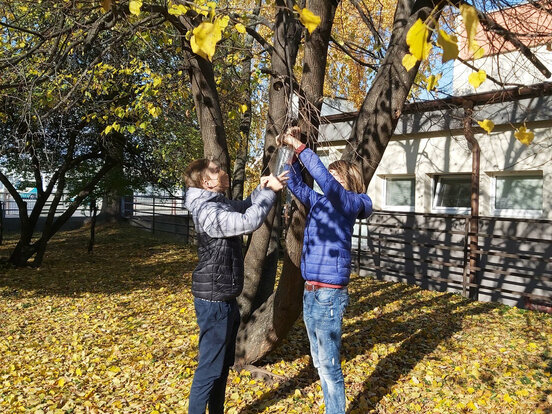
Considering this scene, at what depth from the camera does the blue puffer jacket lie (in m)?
2.81

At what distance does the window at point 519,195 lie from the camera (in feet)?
25.2

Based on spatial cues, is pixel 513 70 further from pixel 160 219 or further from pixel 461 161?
pixel 160 219

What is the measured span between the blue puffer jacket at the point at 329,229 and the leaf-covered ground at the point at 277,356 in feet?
4.81

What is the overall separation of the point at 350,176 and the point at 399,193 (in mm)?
7273

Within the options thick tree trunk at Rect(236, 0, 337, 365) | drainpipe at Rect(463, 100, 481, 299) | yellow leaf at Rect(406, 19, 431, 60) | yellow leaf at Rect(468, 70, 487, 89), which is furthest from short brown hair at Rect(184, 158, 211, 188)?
drainpipe at Rect(463, 100, 481, 299)

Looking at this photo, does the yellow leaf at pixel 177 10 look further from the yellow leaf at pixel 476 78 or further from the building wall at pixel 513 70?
the building wall at pixel 513 70

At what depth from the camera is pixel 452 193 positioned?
356 inches

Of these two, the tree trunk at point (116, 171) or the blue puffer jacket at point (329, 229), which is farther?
the tree trunk at point (116, 171)

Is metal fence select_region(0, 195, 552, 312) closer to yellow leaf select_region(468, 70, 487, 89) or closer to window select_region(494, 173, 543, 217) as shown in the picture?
window select_region(494, 173, 543, 217)

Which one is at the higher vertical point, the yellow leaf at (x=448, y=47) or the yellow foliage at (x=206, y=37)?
the yellow foliage at (x=206, y=37)

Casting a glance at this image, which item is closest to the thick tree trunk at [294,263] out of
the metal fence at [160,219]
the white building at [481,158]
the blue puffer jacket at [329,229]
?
the blue puffer jacket at [329,229]

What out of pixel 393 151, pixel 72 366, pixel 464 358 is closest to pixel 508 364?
pixel 464 358

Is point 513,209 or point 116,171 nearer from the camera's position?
point 513,209

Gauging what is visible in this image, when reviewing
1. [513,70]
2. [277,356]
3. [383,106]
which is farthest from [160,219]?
[383,106]
